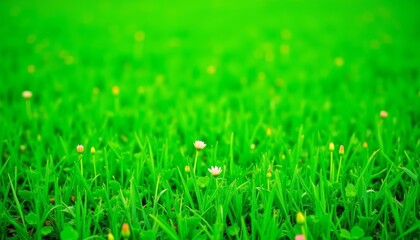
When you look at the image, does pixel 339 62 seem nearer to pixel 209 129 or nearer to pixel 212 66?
pixel 212 66

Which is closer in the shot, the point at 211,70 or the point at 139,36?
the point at 211,70

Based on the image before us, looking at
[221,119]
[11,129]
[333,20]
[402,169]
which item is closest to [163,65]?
[221,119]

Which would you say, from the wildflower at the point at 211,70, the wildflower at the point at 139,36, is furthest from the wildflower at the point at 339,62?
the wildflower at the point at 139,36

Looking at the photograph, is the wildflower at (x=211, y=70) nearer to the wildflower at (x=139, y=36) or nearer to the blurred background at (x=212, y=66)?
the blurred background at (x=212, y=66)

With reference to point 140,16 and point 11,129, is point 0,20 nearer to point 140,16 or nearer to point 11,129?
point 140,16

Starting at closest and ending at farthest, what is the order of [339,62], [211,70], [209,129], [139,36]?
[209,129] < [211,70] < [339,62] < [139,36]

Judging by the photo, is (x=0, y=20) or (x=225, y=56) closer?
(x=225, y=56)

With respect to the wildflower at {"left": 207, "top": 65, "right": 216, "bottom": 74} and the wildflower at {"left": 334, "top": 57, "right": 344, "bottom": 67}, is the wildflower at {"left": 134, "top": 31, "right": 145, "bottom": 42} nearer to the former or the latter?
the wildflower at {"left": 207, "top": 65, "right": 216, "bottom": 74}

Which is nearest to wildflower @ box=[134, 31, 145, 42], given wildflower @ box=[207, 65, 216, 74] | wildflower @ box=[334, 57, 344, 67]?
wildflower @ box=[207, 65, 216, 74]

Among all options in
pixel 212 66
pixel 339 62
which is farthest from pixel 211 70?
pixel 339 62
